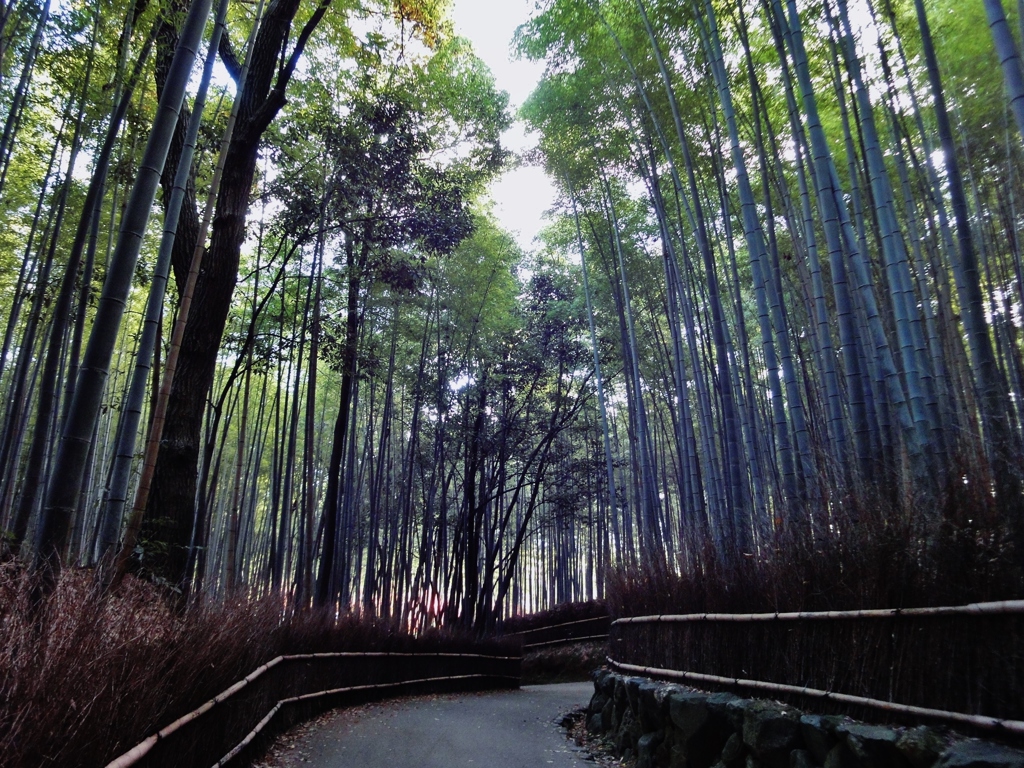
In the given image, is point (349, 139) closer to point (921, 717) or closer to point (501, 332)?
point (501, 332)

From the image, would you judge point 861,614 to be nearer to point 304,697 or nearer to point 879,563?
point 879,563

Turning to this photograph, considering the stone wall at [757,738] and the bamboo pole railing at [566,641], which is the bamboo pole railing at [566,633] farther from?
the stone wall at [757,738]

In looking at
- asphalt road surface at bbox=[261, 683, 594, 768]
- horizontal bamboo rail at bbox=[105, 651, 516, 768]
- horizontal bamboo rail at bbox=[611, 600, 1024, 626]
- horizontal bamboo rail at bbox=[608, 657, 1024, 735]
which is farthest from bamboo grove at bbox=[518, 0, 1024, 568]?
horizontal bamboo rail at bbox=[105, 651, 516, 768]

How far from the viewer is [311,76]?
19.8 feet

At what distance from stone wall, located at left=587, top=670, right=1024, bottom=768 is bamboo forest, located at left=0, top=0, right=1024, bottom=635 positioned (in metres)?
0.60

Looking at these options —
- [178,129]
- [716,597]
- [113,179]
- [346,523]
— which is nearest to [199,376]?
[178,129]

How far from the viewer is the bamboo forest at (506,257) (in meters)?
2.75

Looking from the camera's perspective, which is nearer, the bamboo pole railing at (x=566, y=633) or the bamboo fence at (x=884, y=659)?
the bamboo fence at (x=884, y=659)

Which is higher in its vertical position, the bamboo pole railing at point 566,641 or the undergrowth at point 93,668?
the undergrowth at point 93,668

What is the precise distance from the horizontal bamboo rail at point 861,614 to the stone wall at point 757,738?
331 millimetres

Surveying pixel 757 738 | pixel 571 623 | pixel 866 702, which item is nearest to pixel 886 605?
pixel 866 702

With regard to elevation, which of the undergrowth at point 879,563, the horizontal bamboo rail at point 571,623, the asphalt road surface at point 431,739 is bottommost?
the asphalt road surface at point 431,739

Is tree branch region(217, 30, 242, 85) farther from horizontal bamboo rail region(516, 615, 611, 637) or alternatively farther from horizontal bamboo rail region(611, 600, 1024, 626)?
horizontal bamboo rail region(516, 615, 611, 637)

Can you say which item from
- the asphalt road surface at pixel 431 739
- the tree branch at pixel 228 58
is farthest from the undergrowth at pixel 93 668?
the tree branch at pixel 228 58
